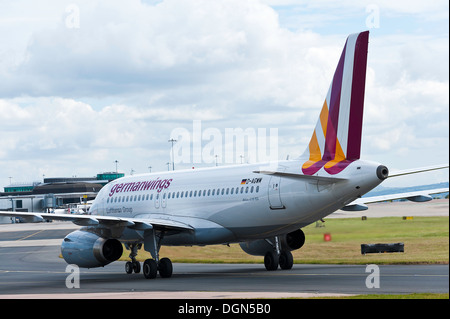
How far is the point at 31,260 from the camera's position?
5072 centimetres

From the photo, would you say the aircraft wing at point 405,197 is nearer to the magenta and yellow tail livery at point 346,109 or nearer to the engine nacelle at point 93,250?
the magenta and yellow tail livery at point 346,109

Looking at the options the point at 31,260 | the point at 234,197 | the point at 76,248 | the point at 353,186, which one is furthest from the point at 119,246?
the point at 31,260

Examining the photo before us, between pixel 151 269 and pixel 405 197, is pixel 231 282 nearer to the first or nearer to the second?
pixel 151 269

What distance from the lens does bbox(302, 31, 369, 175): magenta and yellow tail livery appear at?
2694 centimetres

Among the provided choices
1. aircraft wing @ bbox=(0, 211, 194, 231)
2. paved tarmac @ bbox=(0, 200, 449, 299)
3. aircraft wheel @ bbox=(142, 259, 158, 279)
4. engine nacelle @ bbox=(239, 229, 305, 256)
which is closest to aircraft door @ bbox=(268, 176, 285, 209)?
paved tarmac @ bbox=(0, 200, 449, 299)

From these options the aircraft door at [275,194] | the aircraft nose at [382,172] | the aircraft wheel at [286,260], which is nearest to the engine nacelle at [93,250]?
the aircraft wheel at [286,260]

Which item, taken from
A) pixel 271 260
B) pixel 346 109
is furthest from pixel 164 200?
pixel 346 109

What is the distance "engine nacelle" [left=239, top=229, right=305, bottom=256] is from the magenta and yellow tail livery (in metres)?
6.35

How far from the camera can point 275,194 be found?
28.9 m

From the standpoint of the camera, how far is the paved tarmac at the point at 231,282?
22436 mm
